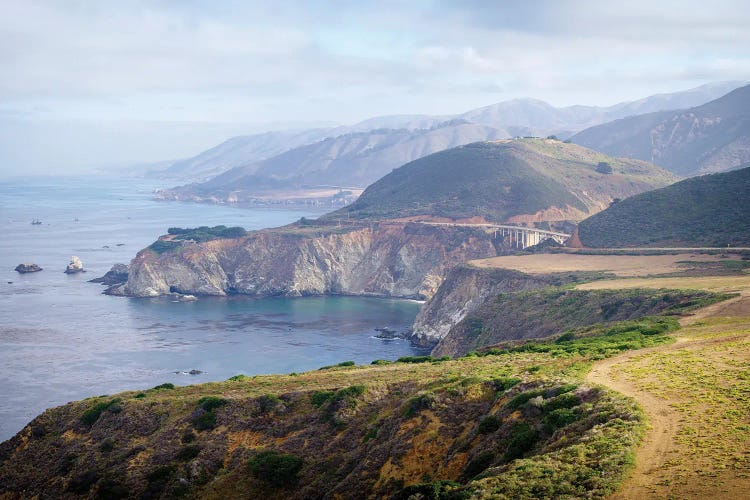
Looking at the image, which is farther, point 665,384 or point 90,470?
point 90,470

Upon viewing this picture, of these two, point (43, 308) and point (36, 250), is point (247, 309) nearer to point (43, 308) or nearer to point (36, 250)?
point (43, 308)

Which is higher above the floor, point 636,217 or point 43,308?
point 636,217

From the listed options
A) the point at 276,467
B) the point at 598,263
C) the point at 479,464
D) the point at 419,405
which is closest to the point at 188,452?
the point at 276,467

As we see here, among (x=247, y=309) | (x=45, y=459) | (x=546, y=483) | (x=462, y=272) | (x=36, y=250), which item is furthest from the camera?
(x=36, y=250)

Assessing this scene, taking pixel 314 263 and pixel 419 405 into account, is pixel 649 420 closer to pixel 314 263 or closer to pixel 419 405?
pixel 419 405

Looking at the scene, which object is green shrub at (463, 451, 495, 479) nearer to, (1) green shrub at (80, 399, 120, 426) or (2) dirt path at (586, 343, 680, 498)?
(2) dirt path at (586, 343, 680, 498)

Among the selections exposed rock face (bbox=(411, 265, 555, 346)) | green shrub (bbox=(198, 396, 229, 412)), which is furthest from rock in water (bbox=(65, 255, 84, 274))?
green shrub (bbox=(198, 396, 229, 412))

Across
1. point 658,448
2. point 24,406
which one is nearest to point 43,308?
point 24,406
